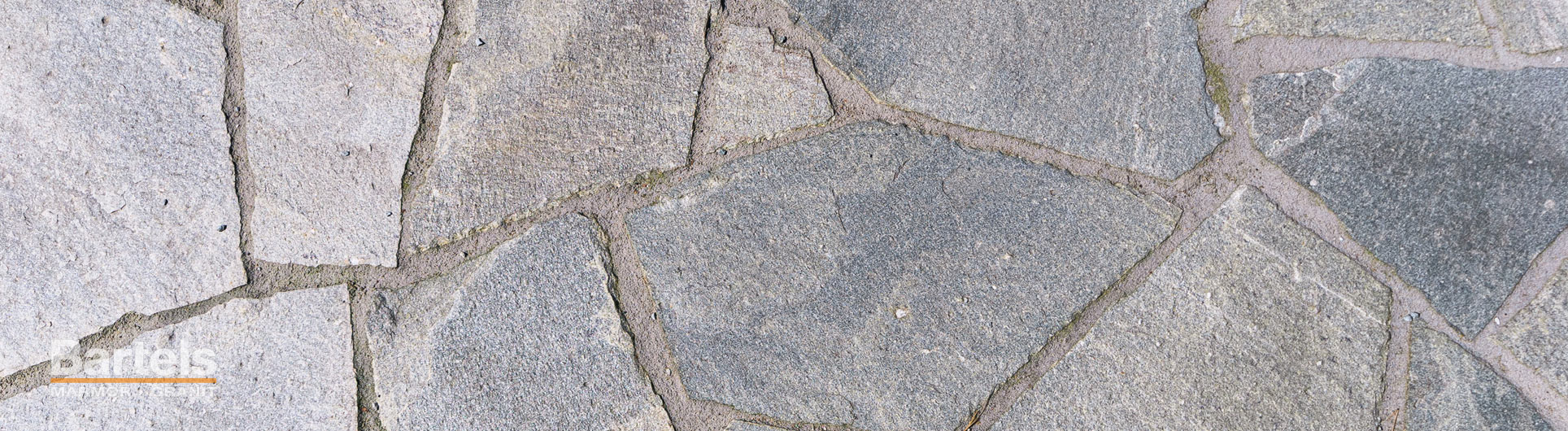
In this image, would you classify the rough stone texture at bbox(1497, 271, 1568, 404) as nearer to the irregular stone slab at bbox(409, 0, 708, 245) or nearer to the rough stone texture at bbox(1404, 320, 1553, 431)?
the rough stone texture at bbox(1404, 320, 1553, 431)

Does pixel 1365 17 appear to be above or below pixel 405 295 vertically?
below

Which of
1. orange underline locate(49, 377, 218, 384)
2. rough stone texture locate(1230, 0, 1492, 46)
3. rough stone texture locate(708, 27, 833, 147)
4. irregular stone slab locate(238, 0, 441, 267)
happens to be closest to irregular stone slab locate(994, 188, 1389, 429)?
rough stone texture locate(1230, 0, 1492, 46)

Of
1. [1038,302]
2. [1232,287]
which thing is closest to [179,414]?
[1038,302]

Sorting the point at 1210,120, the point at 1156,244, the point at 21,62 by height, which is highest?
the point at 21,62

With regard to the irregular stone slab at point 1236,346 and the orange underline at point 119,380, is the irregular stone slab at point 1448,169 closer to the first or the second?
the irregular stone slab at point 1236,346

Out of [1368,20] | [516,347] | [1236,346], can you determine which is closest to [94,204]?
[516,347]

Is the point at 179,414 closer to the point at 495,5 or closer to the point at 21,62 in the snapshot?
the point at 21,62

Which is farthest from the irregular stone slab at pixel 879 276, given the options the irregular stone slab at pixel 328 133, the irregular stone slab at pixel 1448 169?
the irregular stone slab at pixel 328 133
